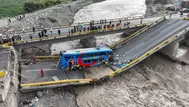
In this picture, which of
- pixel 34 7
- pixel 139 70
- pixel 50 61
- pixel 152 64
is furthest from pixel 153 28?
pixel 34 7

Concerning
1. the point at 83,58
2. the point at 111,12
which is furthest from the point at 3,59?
the point at 111,12

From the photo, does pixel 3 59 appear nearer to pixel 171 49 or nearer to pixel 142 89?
pixel 142 89

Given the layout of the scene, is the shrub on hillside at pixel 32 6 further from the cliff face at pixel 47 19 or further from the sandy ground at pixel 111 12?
the sandy ground at pixel 111 12

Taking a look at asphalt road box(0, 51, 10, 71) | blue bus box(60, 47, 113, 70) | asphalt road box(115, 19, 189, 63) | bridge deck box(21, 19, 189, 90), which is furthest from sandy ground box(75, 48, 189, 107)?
asphalt road box(0, 51, 10, 71)

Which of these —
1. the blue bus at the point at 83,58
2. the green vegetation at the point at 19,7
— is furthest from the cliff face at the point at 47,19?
the blue bus at the point at 83,58

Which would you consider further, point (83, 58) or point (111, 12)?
point (111, 12)

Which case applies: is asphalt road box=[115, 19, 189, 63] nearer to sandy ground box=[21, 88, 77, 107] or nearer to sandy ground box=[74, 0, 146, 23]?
sandy ground box=[21, 88, 77, 107]
